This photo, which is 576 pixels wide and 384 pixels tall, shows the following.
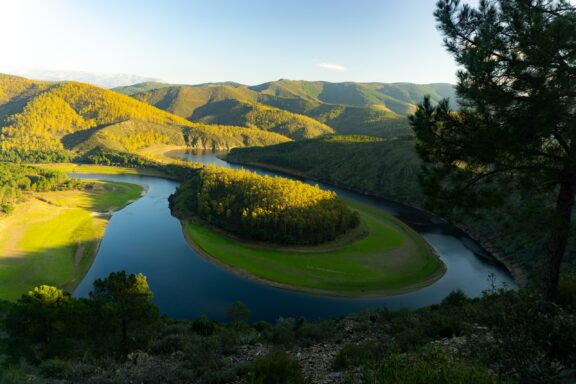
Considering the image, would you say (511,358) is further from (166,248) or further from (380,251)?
(166,248)

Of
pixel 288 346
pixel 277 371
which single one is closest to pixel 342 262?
pixel 288 346

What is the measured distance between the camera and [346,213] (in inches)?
3310

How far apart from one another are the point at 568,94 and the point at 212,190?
314 feet

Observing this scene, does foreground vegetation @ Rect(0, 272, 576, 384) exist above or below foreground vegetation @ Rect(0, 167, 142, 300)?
above

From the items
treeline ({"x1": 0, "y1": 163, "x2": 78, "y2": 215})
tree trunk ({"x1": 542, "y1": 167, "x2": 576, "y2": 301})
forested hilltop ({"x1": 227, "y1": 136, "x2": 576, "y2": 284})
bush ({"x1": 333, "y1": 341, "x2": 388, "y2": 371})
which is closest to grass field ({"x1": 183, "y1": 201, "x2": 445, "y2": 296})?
forested hilltop ({"x1": 227, "y1": 136, "x2": 576, "y2": 284})

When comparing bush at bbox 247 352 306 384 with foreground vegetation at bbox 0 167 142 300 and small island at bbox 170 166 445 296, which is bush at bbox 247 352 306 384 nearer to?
small island at bbox 170 166 445 296

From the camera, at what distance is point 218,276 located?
63.5 meters

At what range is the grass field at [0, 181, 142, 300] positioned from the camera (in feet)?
196

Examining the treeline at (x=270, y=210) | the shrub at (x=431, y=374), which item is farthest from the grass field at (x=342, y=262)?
the shrub at (x=431, y=374)

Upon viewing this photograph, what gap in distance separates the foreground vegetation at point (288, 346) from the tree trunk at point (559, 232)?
1.53 metres

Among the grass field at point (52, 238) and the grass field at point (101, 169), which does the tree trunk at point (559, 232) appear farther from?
the grass field at point (101, 169)

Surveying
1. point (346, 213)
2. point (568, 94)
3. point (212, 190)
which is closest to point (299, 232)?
point (346, 213)

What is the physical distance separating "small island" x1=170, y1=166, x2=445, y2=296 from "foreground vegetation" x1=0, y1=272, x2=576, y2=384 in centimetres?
2711

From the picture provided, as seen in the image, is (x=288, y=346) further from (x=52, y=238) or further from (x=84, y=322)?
(x=52, y=238)
